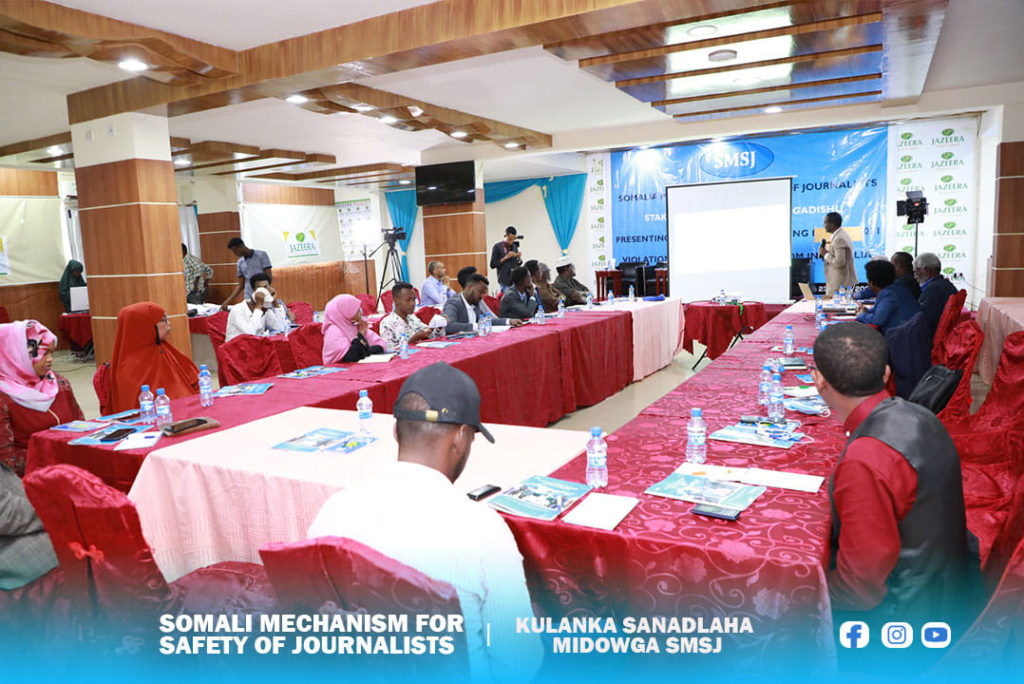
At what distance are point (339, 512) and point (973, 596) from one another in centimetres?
151

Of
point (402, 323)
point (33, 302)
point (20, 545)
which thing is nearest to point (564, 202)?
point (402, 323)

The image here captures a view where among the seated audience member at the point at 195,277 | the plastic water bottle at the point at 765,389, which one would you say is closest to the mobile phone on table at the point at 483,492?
the plastic water bottle at the point at 765,389

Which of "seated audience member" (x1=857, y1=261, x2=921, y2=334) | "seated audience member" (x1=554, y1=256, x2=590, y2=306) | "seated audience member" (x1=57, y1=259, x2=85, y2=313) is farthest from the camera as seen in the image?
"seated audience member" (x1=57, y1=259, x2=85, y2=313)

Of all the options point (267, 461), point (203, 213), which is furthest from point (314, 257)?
point (267, 461)

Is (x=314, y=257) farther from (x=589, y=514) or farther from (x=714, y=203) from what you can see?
(x=589, y=514)

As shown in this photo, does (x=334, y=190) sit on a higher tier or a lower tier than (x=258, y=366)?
higher

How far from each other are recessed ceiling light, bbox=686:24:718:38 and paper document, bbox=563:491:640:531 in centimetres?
361

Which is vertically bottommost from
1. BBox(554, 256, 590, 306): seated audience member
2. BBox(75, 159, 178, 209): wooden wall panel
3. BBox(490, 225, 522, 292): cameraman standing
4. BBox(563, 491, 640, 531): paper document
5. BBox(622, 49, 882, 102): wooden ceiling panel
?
BBox(563, 491, 640, 531): paper document

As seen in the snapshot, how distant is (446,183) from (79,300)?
219 inches

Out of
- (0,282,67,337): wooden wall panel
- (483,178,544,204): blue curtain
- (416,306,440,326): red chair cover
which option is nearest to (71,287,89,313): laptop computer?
(0,282,67,337): wooden wall panel

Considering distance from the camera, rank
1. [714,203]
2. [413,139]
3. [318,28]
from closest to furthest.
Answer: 1. [318,28]
2. [413,139]
3. [714,203]

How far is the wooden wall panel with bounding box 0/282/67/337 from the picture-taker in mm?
9930

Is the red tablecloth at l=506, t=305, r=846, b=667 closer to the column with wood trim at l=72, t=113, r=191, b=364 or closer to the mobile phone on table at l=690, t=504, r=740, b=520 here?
the mobile phone on table at l=690, t=504, r=740, b=520

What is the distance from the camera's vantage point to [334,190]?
49.6 ft
